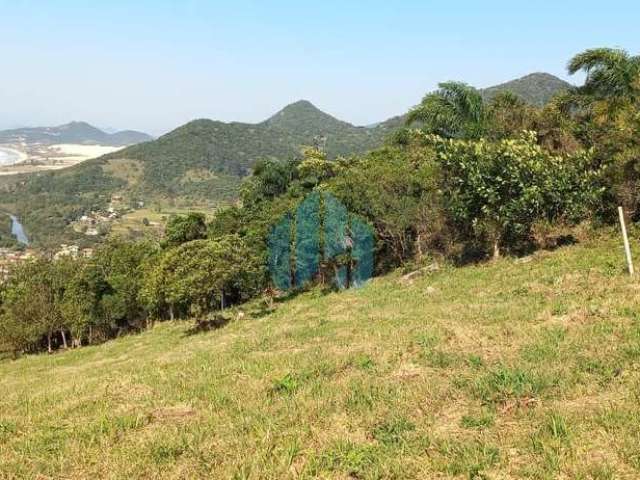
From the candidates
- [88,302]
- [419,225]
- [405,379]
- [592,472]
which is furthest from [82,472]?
[88,302]

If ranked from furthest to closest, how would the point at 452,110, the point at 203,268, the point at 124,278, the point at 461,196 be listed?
the point at 124,278
the point at 452,110
the point at 203,268
the point at 461,196

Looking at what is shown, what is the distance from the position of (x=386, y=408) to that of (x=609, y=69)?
27.4 meters

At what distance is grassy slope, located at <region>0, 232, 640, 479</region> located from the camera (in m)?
6.71

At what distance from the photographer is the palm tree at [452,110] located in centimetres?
3669

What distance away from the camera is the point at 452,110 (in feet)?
123

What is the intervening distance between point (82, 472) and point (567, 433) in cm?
654

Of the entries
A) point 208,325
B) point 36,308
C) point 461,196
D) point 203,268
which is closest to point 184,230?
point 36,308

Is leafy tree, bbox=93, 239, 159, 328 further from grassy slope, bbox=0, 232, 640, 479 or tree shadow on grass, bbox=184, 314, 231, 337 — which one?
grassy slope, bbox=0, 232, 640, 479

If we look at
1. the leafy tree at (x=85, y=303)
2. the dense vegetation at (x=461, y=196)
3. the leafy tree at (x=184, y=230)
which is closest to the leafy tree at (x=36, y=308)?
the dense vegetation at (x=461, y=196)

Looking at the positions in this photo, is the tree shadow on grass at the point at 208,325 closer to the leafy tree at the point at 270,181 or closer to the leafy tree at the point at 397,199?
the leafy tree at the point at 397,199

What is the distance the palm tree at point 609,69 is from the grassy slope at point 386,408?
665 inches

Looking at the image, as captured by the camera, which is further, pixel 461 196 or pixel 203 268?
pixel 203 268

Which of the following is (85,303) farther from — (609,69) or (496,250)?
(609,69)

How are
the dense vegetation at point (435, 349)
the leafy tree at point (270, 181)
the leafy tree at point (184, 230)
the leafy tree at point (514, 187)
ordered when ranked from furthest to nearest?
the leafy tree at point (270, 181) → the leafy tree at point (184, 230) → the leafy tree at point (514, 187) → the dense vegetation at point (435, 349)
